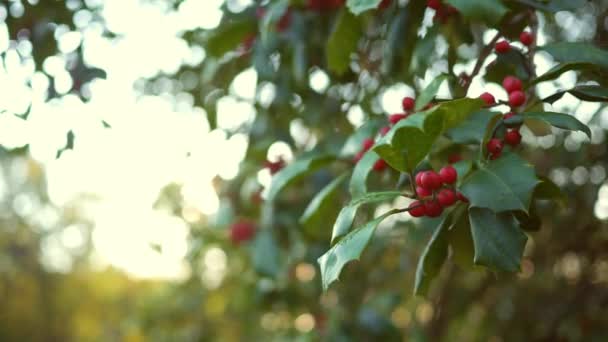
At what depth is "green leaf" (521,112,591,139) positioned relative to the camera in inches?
37.8

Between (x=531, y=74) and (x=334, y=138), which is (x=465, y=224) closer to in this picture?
(x=531, y=74)

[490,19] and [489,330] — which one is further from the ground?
[490,19]

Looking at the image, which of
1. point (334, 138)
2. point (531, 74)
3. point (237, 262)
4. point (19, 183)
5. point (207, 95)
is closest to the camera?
point (531, 74)

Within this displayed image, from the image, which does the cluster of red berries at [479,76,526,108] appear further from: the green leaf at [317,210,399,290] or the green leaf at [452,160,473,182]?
the green leaf at [317,210,399,290]

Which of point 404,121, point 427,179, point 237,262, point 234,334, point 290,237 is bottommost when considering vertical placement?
point 234,334

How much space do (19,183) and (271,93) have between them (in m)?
9.06

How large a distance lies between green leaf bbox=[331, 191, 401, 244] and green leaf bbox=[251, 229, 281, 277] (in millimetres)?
1023

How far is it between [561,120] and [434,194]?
233mm

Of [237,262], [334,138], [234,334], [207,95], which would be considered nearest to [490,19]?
[334,138]

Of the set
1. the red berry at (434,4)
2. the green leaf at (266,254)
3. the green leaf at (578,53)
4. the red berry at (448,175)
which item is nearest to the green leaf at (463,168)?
the red berry at (448,175)

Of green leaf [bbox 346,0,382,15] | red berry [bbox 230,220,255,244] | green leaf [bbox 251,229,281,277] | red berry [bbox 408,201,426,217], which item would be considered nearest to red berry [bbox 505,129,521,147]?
red berry [bbox 408,201,426,217]

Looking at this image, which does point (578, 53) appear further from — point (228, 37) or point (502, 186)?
point (228, 37)

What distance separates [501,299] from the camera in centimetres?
308

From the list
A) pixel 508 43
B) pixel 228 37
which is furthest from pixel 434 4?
pixel 228 37
